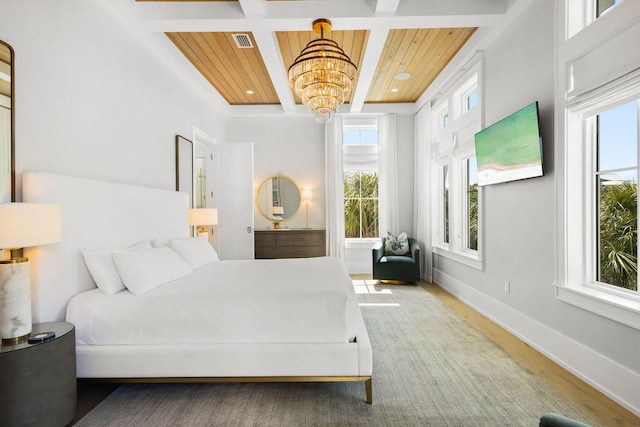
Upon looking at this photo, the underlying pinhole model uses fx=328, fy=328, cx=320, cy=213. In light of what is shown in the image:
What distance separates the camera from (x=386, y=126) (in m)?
6.14

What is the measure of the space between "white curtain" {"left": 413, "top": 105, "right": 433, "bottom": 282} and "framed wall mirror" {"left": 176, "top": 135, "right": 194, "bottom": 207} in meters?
3.71

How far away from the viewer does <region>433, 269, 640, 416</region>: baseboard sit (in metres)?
1.99

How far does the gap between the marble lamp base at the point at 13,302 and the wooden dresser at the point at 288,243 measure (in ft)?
13.1

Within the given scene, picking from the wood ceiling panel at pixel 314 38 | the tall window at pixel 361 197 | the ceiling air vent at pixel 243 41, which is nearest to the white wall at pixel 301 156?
the tall window at pixel 361 197

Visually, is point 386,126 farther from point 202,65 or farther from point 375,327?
point 375,327

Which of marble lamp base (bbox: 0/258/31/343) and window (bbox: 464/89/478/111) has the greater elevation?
window (bbox: 464/89/478/111)

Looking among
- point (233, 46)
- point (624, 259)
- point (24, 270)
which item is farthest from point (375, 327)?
point (233, 46)

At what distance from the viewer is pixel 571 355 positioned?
2.43 meters

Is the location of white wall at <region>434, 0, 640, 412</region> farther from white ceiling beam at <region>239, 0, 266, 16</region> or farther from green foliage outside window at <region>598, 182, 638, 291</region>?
white ceiling beam at <region>239, 0, 266, 16</region>

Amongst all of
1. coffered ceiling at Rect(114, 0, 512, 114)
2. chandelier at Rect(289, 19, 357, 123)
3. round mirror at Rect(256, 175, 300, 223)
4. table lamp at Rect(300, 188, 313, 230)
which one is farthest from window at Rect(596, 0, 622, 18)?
round mirror at Rect(256, 175, 300, 223)

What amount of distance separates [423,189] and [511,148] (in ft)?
8.45

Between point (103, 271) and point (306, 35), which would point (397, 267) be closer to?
point (306, 35)

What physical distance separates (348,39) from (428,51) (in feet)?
3.47

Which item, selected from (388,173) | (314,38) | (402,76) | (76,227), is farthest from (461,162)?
(76,227)
